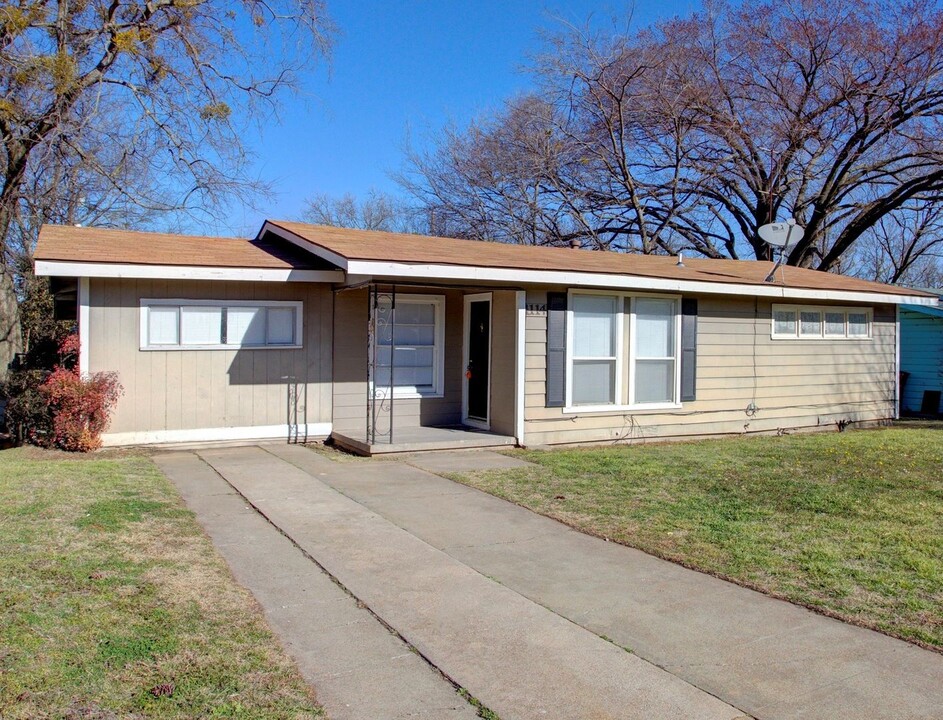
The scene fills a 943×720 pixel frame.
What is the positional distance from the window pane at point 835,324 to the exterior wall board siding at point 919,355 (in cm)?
637

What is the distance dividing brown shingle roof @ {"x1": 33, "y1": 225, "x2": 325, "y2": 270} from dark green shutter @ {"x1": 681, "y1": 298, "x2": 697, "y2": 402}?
18.8 ft

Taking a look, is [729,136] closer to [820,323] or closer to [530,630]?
[820,323]

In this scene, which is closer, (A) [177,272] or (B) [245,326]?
(A) [177,272]

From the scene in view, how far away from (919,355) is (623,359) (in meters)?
12.4

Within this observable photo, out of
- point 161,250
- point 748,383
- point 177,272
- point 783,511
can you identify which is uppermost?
point 161,250

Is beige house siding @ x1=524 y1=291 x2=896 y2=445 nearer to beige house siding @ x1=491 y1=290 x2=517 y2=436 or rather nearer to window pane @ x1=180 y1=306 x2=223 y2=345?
beige house siding @ x1=491 y1=290 x2=517 y2=436

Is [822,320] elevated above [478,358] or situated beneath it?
elevated above

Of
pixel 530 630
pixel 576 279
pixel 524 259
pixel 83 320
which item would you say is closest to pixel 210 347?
pixel 83 320

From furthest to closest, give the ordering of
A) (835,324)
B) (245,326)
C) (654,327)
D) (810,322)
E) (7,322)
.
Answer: (7,322), (835,324), (810,322), (654,327), (245,326)

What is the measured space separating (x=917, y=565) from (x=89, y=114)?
1685 centimetres

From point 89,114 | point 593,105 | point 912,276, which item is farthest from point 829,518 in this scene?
point 912,276

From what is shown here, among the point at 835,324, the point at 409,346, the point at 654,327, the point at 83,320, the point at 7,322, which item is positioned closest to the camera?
the point at 83,320

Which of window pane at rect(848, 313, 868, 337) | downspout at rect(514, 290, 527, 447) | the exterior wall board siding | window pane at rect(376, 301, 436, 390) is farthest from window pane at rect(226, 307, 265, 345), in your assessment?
the exterior wall board siding

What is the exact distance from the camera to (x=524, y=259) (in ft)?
39.0
